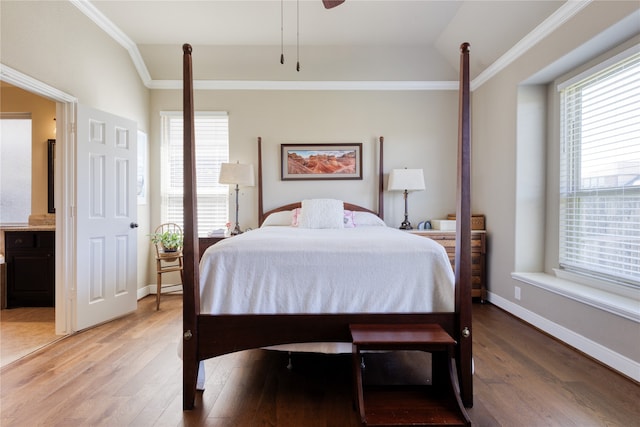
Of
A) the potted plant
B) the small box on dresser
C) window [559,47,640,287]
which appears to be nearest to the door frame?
the potted plant

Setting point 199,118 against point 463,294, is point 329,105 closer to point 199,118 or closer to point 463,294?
point 199,118

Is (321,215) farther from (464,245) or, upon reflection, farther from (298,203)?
(464,245)

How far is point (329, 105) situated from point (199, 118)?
1.68 meters

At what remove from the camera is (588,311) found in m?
2.21

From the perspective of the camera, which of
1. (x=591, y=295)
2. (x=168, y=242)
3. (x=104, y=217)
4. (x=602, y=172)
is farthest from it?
(x=168, y=242)

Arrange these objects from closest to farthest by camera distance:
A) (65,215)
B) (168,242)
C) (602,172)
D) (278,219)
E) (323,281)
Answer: (323,281), (602,172), (65,215), (168,242), (278,219)

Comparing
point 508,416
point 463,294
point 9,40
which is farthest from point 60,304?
point 508,416

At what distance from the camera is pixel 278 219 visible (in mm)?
3699

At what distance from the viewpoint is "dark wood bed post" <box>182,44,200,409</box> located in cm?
159

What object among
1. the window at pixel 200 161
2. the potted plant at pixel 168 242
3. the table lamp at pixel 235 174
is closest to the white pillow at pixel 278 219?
the table lamp at pixel 235 174

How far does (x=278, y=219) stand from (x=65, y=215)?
2.00 m

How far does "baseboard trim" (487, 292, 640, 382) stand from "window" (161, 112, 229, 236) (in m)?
3.45

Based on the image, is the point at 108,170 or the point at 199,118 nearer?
the point at 108,170

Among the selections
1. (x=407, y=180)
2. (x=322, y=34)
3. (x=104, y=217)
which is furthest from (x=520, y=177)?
(x=104, y=217)
